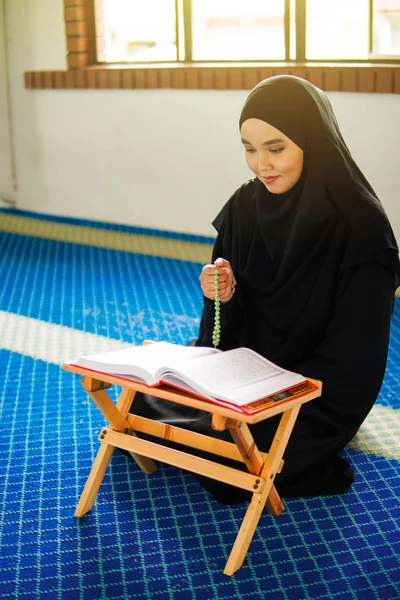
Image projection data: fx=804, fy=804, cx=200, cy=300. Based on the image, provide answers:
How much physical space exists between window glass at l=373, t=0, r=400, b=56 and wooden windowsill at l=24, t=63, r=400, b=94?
5.6 inches

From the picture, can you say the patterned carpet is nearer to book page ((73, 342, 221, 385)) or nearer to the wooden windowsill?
book page ((73, 342, 221, 385))

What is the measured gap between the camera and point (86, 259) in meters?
5.05

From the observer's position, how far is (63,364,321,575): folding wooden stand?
175 cm

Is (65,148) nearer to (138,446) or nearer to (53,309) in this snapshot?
(53,309)

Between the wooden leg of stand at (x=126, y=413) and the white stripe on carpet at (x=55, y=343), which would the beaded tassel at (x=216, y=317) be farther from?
the white stripe on carpet at (x=55, y=343)

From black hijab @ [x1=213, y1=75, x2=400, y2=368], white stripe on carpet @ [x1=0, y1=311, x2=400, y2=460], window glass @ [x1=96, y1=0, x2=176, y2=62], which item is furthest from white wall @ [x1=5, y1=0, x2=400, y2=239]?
black hijab @ [x1=213, y1=75, x2=400, y2=368]

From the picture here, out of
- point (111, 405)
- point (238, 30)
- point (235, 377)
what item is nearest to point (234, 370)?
point (235, 377)

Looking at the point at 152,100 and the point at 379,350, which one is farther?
the point at 152,100

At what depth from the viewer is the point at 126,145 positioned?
5520 millimetres

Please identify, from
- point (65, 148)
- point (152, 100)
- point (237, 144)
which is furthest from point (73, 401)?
point (65, 148)

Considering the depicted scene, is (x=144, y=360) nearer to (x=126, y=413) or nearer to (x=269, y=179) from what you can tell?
(x=126, y=413)

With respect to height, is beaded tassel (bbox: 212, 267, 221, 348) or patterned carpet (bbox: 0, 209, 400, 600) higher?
beaded tassel (bbox: 212, 267, 221, 348)

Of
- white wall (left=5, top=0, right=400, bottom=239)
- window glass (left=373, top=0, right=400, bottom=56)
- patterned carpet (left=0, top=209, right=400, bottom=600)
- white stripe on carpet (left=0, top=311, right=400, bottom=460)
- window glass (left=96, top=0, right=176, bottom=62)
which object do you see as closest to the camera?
patterned carpet (left=0, top=209, right=400, bottom=600)

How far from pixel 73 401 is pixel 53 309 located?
1229 millimetres
